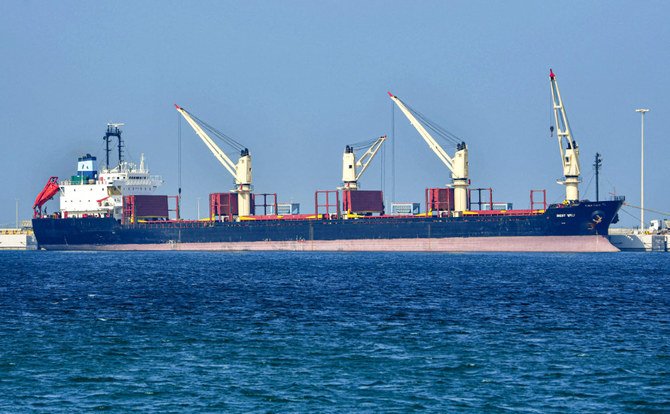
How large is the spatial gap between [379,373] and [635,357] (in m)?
10.4

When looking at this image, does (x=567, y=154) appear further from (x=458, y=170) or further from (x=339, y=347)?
(x=339, y=347)

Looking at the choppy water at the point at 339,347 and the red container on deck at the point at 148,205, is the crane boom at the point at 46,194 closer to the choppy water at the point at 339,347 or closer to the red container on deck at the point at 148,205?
the red container on deck at the point at 148,205

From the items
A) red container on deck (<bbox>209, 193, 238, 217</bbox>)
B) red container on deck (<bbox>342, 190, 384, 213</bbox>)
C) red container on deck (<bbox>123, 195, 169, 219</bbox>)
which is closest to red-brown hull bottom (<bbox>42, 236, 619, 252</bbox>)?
red container on deck (<bbox>123, 195, 169, 219</bbox>)

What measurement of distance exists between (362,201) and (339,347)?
100386 mm

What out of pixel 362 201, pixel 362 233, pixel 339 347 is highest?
pixel 362 201

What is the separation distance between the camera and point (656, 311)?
52906 millimetres

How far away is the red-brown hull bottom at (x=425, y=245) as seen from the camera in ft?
393

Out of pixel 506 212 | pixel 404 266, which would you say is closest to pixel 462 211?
pixel 506 212

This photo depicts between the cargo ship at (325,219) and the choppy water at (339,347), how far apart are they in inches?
1756

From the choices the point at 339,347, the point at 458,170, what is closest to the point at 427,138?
the point at 458,170

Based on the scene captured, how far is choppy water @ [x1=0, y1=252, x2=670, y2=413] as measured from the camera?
3016cm

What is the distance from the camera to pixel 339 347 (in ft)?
130

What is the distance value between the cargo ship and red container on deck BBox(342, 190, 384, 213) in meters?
0.15

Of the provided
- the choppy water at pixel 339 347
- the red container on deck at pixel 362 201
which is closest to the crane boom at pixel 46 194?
the red container on deck at pixel 362 201
